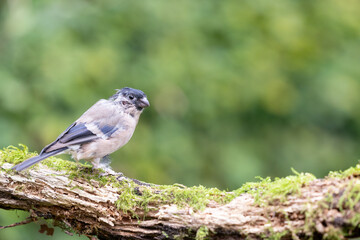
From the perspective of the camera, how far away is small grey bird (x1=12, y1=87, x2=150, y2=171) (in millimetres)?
4691

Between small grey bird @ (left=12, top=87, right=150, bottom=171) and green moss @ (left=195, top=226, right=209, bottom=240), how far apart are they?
141 cm

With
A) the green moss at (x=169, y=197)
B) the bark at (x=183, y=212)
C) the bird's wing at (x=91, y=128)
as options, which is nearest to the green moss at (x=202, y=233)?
the bark at (x=183, y=212)

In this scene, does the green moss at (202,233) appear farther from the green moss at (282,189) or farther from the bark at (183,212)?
the green moss at (282,189)

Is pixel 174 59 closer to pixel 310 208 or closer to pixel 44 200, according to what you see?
pixel 44 200

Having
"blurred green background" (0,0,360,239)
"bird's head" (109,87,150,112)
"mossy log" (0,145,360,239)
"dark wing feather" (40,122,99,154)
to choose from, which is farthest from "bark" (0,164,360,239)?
"blurred green background" (0,0,360,239)

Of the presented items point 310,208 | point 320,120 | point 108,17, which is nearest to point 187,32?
point 108,17

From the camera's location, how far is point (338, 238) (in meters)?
3.17

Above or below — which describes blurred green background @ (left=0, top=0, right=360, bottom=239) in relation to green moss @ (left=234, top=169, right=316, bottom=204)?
above

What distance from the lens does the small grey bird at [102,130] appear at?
469 centimetres

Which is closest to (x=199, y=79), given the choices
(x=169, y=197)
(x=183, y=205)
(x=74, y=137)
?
(x=74, y=137)

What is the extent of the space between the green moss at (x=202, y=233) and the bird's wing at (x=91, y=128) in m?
1.58

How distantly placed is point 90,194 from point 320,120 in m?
5.12

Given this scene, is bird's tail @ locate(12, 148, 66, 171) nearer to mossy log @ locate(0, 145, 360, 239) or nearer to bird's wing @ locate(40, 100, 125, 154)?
mossy log @ locate(0, 145, 360, 239)

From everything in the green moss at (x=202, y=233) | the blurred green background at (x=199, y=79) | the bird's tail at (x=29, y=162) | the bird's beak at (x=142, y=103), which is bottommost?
the green moss at (x=202, y=233)
